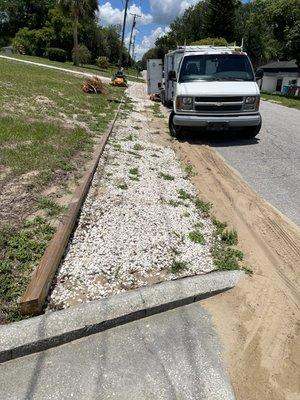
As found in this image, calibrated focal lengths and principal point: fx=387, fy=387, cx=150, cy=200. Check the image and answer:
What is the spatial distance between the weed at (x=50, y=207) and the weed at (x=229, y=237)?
2.00m

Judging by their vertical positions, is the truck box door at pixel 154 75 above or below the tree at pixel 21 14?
below

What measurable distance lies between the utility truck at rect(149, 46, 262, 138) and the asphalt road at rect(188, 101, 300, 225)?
1.80 ft

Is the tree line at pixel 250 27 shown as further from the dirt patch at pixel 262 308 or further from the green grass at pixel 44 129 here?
the dirt patch at pixel 262 308

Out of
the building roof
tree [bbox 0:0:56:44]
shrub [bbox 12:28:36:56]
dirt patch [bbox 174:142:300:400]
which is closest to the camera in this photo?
dirt patch [bbox 174:142:300:400]

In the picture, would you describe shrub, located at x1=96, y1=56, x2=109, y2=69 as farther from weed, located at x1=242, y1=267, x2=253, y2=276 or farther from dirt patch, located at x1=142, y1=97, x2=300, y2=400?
weed, located at x1=242, y1=267, x2=253, y2=276

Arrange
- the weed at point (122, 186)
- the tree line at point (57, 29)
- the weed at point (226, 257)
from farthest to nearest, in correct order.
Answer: the tree line at point (57, 29) < the weed at point (122, 186) < the weed at point (226, 257)

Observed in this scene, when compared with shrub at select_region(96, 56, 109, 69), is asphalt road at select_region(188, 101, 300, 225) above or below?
above

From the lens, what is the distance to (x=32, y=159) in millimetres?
6504

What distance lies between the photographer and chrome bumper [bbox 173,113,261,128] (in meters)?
9.41

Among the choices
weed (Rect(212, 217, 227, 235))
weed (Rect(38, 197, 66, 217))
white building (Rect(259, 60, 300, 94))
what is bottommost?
white building (Rect(259, 60, 300, 94))

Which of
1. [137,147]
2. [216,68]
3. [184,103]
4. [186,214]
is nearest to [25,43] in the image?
[216,68]

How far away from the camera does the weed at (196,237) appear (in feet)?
14.8

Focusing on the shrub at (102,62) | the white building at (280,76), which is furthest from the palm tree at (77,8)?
the white building at (280,76)

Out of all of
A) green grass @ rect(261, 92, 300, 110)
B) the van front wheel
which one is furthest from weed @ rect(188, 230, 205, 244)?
green grass @ rect(261, 92, 300, 110)
